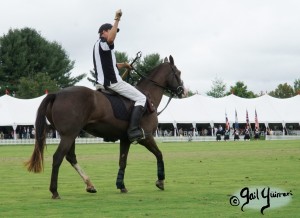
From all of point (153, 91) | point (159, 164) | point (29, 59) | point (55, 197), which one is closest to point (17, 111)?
point (29, 59)

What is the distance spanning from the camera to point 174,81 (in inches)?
690

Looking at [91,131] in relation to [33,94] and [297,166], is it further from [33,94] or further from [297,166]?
[33,94]

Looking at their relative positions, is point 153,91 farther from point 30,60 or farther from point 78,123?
point 30,60

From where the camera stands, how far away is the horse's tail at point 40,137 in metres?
14.6

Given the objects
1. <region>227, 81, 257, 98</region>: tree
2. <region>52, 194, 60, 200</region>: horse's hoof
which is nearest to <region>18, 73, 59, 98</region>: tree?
<region>227, 81, 257, 98</region>: tree

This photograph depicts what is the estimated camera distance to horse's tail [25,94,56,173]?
47.8 ft

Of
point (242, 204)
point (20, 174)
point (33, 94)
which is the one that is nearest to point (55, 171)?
point (242, 204)

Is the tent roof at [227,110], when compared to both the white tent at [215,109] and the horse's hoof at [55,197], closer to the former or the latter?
the white tent at [215,109]

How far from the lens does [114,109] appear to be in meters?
15.4

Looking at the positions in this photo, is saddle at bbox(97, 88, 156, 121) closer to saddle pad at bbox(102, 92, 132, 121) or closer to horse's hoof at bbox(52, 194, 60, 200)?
saddle pad at bbox(102, 92, 132, 121)

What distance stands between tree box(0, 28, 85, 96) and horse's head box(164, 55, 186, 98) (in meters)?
92.0

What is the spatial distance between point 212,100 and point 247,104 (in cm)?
420

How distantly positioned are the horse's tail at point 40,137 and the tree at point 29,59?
94521 mm

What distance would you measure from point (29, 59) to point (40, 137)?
328ft
